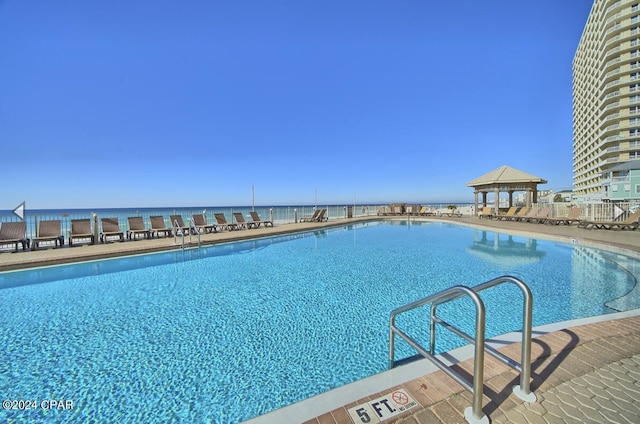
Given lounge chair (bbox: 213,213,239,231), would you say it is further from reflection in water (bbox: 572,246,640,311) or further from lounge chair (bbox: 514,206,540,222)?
lounge chair (bbox: 514,206,540,222)

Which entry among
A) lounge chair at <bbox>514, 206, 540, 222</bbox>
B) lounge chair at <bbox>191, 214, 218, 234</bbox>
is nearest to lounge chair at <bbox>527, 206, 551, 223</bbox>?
lounge chair at <bbox>514, 206, 540, 222</bbox>

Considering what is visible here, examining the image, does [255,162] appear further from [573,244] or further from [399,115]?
[573,244]

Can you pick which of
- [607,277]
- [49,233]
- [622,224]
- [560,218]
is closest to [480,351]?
[607,277]

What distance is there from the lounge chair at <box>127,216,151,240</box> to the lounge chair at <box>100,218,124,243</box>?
14.9 inches

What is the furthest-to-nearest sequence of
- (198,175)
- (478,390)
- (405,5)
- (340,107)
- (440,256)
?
(198,175)
(340,107)
(405,5)
(440,256)
(478,390)

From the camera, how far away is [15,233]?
26.7 feet

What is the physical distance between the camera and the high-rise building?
3338cm

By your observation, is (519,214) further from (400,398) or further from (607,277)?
(400,398)

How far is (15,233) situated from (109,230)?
2329 mm

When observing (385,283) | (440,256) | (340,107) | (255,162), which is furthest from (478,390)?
(255,162)

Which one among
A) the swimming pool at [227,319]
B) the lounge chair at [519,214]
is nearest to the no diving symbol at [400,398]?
the swimming pool at [227,319]

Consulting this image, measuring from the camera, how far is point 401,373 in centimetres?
205

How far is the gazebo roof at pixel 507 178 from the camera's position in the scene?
55.6 feet

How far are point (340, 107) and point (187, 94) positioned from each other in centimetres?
1170
